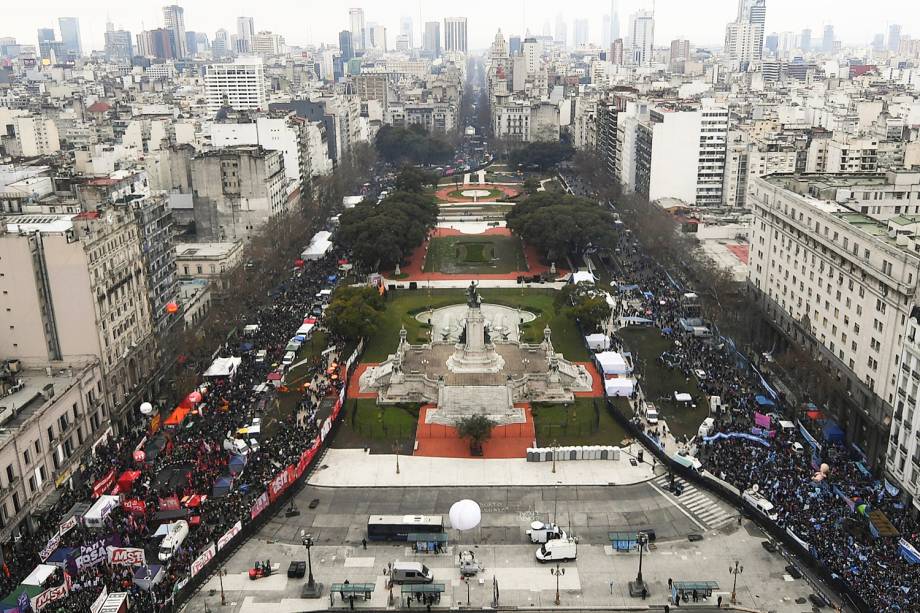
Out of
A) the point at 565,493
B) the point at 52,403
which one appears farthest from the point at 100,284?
the point at 565,493

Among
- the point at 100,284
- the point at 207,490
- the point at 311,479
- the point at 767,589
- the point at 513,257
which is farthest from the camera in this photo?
the point at 513,257

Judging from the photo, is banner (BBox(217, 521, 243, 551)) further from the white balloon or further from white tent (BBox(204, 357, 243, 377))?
white tent (BBox(204, 357, 243, 377))

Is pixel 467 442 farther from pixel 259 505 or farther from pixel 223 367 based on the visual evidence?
pixel 223 367

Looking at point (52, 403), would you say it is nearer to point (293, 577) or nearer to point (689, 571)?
point (293, 577)

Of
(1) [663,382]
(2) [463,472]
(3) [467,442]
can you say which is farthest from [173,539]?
(1) [663,382]

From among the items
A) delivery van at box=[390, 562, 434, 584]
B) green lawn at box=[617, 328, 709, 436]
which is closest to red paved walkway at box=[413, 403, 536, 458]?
green lawn at box=[617, 328, 709, 436]

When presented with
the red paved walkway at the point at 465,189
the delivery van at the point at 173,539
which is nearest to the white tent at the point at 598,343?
the delivery van at the point at 173,539
